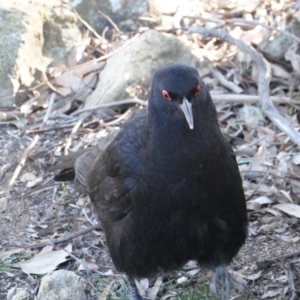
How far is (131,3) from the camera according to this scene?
24.8 feet

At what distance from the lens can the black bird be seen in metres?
3.97

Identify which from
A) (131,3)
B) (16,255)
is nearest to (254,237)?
(16,255)

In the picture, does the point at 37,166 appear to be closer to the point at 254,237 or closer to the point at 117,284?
the point at 117,284

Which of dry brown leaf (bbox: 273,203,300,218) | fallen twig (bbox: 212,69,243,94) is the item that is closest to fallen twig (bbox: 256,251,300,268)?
dry brown leaf (bbox: 273,203,300,218)

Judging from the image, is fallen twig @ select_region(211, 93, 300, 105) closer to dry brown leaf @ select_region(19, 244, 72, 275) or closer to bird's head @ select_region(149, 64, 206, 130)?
dry brown leaf @ select_region(19, 244, 72, 275)

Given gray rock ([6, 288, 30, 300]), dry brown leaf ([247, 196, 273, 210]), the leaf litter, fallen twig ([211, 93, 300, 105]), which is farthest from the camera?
fallen twig ([211, 93, 300, 105])

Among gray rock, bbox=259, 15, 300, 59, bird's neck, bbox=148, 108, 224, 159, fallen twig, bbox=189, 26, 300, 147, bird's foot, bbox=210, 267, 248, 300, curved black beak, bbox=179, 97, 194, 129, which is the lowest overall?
bird's foot, bbox=210, 267, 248, 300

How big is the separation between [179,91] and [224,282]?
1212 millimetres

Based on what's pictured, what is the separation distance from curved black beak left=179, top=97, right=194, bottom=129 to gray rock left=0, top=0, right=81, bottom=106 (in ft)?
10.3

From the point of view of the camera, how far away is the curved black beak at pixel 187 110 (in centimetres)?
381

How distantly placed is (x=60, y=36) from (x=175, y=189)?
3.43 metres

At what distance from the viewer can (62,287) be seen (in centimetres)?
453

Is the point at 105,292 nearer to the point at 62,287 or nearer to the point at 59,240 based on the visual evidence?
the point at 62,287

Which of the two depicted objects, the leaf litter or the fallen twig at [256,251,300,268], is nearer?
the fallen twig at [256,251,300,268]
